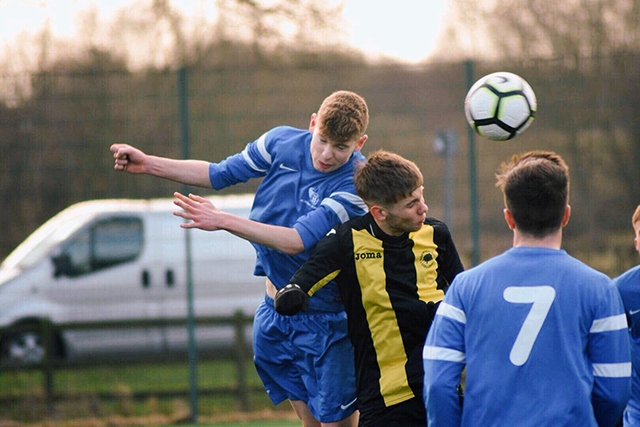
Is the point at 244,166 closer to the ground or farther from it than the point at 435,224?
farther from it

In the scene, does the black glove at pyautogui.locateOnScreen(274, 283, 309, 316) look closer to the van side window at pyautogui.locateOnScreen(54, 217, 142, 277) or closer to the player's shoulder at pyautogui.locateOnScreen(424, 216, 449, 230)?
the player's shoulder at pyautogui.locateOnScreen(424, 216, 449, 230)

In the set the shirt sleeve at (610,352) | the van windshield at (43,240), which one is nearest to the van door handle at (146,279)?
the van windshield at (43,240)

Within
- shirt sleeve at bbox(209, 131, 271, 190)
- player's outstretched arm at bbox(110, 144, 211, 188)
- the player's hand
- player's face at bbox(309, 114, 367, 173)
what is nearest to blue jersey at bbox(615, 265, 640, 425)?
player's face at bbox(309, 114, 367, 173)

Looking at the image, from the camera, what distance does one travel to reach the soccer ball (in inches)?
179

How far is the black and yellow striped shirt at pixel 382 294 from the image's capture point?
12.6ft

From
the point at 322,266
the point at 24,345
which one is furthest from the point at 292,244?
the point at 24,345

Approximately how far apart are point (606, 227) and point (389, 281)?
5483mm

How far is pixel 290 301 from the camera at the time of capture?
3740 millimetres

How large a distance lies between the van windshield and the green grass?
1.05 meters

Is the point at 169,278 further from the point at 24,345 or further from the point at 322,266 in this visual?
the point at 322,266

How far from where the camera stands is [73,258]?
8969 millimetres

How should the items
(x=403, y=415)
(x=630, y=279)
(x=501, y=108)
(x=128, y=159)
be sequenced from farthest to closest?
(x=501, y=108)
(x=128, y=159)
(x=403, y=415)
(x=630, y=279)

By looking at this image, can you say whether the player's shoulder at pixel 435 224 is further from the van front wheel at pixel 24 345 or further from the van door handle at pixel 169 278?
the van front wheel at pixel 24 345

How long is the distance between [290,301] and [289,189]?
2.78ft
